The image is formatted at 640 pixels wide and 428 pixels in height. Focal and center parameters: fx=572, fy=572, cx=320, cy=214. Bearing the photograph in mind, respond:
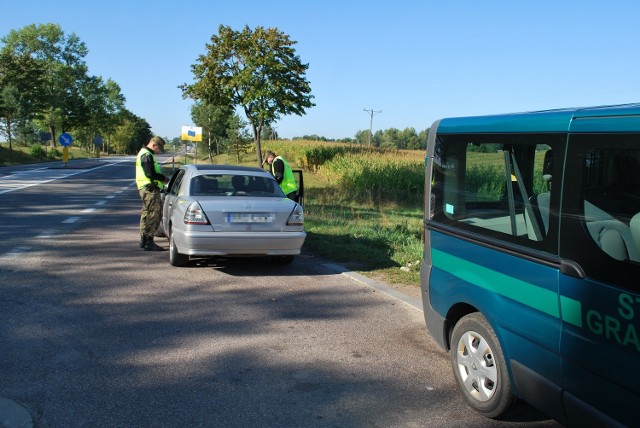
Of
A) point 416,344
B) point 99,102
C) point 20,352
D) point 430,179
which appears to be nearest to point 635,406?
point 430,179

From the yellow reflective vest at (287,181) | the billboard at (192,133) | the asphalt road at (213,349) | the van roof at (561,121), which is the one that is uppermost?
the billboard at (192,133)

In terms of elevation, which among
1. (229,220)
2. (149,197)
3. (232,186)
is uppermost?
(232,186)

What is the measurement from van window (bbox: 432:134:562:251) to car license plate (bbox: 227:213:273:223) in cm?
364

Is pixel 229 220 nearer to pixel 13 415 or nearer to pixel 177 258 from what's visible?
pixel 177 258

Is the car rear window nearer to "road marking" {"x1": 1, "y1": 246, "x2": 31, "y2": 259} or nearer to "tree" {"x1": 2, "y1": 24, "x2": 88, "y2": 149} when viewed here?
"road marking" {"x1": 1, "y1": 246, "x2": 31, "y2": 259}

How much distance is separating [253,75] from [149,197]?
566 inches

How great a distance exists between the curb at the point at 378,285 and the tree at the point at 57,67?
218 feet

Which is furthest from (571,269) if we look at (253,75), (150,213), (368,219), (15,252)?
(253,75)

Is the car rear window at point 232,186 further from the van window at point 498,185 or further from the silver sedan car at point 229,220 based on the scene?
the van window at point 498,185

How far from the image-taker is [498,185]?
378 centimetres

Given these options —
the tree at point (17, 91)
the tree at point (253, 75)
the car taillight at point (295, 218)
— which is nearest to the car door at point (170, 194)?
the car taillight at point (295, 218)

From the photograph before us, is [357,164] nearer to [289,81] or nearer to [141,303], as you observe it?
[289,81]

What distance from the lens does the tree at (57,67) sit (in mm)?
68125

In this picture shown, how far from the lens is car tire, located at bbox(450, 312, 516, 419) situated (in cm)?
348
